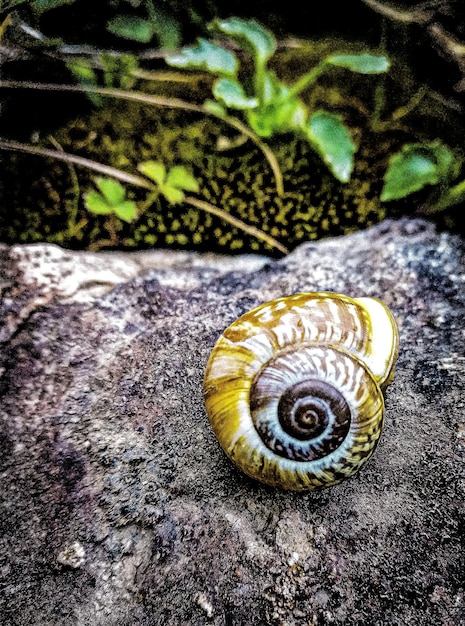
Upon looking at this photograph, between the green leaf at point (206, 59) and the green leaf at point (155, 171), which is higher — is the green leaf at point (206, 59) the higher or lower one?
the higher one

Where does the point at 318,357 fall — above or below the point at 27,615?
above

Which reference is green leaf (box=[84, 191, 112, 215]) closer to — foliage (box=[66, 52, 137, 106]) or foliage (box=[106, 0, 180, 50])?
foliage (box=[66, 52, 137, 106])

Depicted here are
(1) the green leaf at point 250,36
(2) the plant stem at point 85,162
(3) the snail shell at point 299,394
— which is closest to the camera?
(3) the snail shell at point 299,394

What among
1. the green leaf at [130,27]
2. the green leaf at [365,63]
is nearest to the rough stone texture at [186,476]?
the green leaf at [365,63]

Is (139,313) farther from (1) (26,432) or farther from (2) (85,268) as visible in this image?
(1) (26,432)

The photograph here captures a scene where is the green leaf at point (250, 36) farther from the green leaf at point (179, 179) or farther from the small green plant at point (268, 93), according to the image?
the green leaf at point (179, 179)

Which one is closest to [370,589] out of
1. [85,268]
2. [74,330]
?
[74,330]

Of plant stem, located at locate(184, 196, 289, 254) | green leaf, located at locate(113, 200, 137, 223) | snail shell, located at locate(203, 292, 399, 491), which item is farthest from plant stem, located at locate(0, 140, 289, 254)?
snail shell, located at locate(203, 292, 399, 491)
